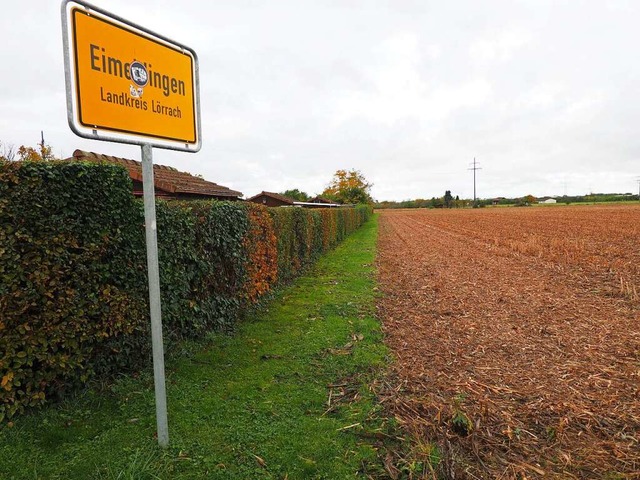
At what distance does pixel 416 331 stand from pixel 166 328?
369 cm

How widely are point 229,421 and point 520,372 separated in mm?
3332

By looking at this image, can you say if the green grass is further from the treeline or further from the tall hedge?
the treeline

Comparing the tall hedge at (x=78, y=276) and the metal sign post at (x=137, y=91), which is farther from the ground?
the metal sign post at (x=137, y=91)

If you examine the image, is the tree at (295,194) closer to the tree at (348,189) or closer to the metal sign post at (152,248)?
the tree at (348,189)

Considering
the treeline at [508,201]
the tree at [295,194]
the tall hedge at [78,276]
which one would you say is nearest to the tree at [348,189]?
the tree at [295,194]

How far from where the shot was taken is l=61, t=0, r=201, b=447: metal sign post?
228 centimetres

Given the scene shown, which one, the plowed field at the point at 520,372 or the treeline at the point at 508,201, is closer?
the plowed field at the point at 520,372

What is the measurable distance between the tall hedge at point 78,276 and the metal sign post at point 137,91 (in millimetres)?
1211

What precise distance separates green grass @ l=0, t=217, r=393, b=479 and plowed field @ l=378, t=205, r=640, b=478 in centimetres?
55

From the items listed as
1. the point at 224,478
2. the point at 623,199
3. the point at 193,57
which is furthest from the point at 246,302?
the point at 623,199

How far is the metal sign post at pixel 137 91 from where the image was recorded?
228 cm

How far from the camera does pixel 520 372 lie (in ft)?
14.7

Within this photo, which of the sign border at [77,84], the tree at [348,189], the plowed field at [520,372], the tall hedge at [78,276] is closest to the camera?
the sign border at [77,84]

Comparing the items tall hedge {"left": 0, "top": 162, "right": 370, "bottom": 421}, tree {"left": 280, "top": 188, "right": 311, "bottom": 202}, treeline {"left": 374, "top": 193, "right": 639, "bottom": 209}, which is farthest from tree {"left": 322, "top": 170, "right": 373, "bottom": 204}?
tall hedge {"left": 0, "top": 162, "right": 370, "bottom": 421}
